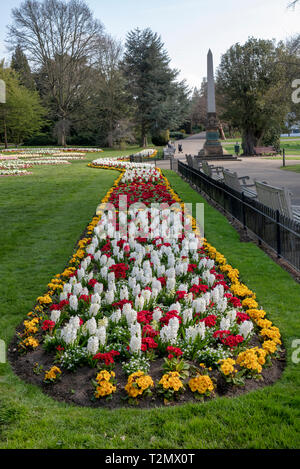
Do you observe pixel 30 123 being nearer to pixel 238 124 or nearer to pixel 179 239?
pixel 238 124

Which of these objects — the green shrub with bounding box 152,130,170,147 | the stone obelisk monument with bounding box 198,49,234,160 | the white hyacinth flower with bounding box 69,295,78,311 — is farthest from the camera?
the green shrub with bounding box 152,130,170,147

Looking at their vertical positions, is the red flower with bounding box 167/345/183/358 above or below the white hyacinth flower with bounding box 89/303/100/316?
below

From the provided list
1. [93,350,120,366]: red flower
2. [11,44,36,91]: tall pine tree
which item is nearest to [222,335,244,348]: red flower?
[93,350,120,366]: red flower

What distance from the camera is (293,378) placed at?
341 centimetres

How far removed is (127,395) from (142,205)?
292 inches

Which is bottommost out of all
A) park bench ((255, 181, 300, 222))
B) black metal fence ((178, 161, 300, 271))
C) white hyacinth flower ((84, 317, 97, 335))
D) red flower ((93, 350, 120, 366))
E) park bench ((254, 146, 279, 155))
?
red flower ((93, 350, 120, 366))

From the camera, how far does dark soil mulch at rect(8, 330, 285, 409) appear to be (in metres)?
3.26

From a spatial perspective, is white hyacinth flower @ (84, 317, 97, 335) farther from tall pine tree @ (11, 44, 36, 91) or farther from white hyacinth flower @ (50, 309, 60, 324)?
tall pine tree @ (11, 44, 36, 91)

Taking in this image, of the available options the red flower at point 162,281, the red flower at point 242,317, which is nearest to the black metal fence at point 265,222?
the red flower at point 242,317

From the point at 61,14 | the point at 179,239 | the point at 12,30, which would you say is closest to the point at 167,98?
the point at 61,14

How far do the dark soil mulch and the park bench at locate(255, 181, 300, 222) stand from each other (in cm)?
287

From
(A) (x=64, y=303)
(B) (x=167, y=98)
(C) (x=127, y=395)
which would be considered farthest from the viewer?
(B) (x=167, y=98)

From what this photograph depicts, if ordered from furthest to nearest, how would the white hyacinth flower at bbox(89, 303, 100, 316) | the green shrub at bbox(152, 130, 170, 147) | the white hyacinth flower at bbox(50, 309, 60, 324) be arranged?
the green shrub at bbox(152, 130, 170, 147) → the white hyacinth flower at bbox(89, 303, 100, 316) → the white hyacinth flower at bbox(50, 309, 60, 324)

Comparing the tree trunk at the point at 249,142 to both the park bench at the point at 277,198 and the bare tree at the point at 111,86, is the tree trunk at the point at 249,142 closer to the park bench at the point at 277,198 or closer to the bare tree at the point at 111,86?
the bare tree at the point at 111,86
